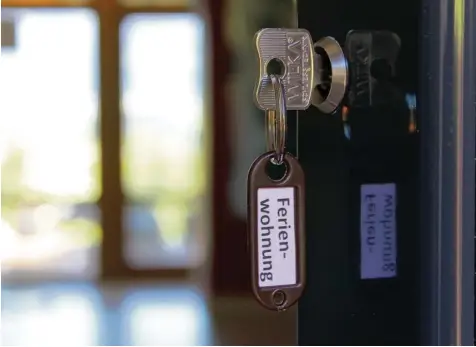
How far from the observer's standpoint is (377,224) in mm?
539

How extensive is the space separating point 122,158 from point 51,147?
1.55 feet

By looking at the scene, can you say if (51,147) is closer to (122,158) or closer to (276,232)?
(122,158)

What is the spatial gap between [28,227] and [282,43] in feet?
13.4

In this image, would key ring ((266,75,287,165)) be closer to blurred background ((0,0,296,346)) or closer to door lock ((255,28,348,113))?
door lock ((255,28,348,113))

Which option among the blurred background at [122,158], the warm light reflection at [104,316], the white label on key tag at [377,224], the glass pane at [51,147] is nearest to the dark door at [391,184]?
the white label on key tag at [377,224]

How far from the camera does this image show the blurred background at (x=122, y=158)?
3.86 meters

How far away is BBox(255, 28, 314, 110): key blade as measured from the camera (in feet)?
1.52

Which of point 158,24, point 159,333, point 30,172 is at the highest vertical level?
point 158,24

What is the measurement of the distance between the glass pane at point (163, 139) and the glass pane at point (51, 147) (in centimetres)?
24

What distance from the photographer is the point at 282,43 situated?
47 cm

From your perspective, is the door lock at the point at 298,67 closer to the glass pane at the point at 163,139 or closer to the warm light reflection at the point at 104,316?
the warm light reflection at the point at 104,316

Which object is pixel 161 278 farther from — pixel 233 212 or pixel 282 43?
pixel 282 43

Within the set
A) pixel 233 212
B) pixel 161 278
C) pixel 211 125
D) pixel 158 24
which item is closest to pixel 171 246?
pixel 161 278

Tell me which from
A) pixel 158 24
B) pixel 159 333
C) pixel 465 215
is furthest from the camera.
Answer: pixel 158 24
